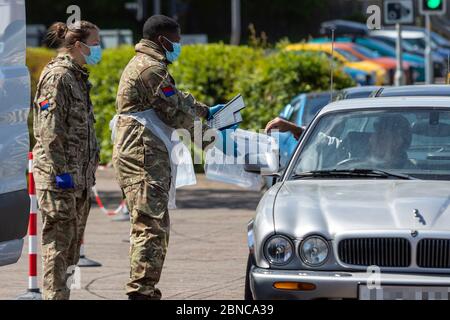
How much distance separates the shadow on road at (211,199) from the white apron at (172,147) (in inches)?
294

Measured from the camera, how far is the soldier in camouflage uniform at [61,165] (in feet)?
24.8

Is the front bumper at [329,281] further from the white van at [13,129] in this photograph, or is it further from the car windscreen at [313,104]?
the car windscreen at [313,104]

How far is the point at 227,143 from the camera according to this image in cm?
863

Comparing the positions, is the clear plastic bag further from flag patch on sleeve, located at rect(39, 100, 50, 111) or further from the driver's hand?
flag patch on sleeve, located at rect(39, 100, 50, 111)

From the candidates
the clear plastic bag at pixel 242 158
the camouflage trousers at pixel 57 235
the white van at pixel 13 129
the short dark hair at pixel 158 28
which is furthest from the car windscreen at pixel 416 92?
the white van at pixel 13 129

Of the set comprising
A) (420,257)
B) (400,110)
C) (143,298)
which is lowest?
(143,298)

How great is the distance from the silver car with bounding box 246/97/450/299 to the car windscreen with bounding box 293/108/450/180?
1 cm

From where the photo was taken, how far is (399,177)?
7.66 metres

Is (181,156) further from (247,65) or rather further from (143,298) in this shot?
(247,65)

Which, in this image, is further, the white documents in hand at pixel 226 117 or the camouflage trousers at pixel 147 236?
the white documents in hand at pixel 226 117

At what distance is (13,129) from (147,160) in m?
1.01
